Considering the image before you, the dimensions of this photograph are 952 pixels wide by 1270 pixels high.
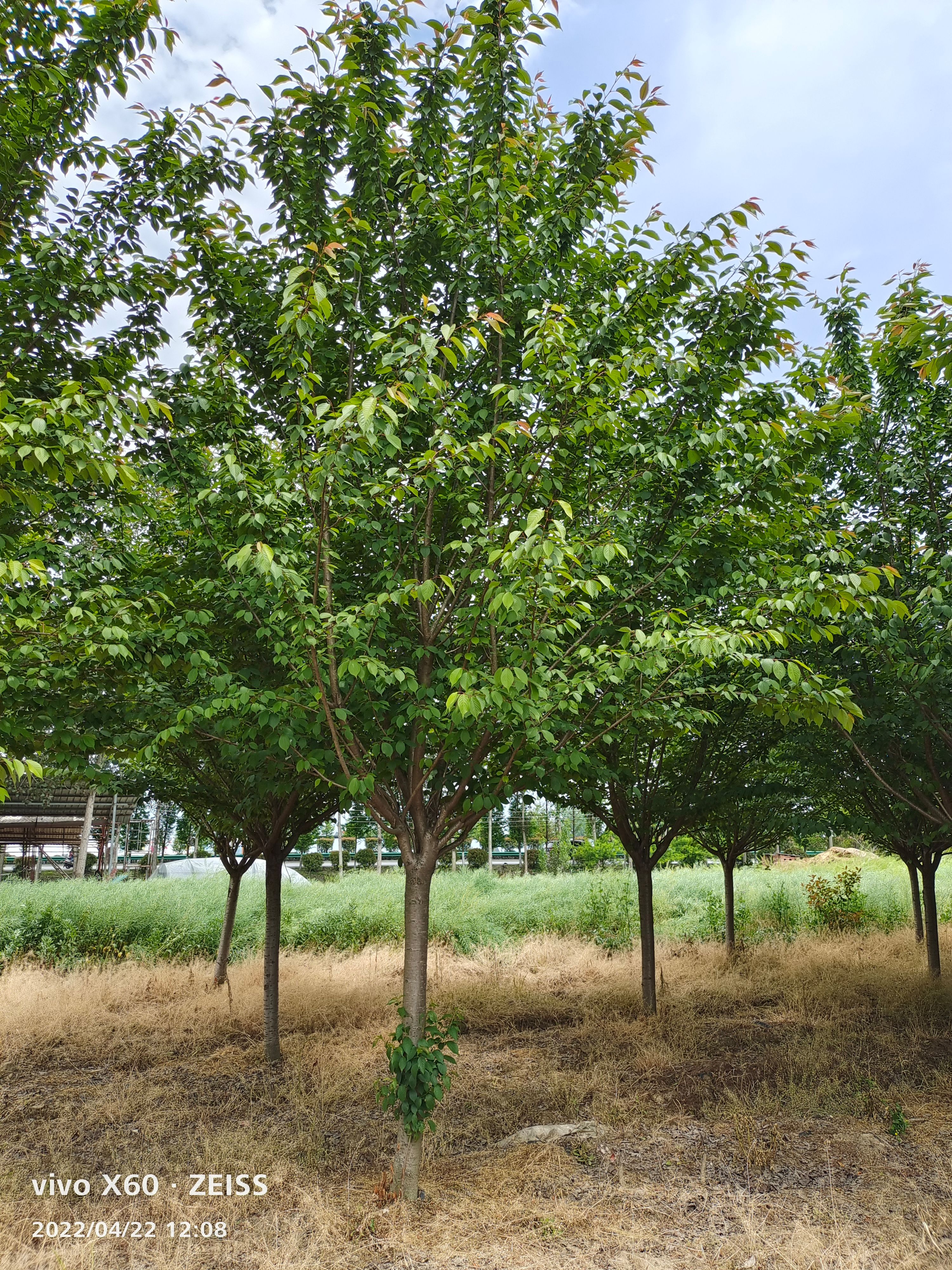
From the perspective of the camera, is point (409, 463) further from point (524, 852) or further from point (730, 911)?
point (524, 852)

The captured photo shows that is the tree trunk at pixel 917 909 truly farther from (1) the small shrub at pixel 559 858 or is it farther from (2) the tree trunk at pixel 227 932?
(1) the small shrub at pixel 559 858

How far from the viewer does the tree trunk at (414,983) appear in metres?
4.28

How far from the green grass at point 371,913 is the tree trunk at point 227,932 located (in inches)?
91.2

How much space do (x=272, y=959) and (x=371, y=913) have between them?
6.92 metres

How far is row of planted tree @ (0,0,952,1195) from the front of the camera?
12.5ft

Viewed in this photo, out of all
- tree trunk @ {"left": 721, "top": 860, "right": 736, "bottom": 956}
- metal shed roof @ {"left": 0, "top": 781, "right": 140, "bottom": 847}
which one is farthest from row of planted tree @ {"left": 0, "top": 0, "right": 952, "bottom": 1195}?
metal shed roof @ {"left": 0, "top": 781, "right": 140, "bottom": 847}

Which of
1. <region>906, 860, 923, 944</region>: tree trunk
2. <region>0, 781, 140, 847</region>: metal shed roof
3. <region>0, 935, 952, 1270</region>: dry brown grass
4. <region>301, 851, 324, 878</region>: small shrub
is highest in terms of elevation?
<region>0, 781, 140, 847</region>: metal shed roof

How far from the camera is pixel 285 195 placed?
4.39 m

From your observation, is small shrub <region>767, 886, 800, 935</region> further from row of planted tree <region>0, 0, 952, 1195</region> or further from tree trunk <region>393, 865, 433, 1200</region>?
tree trunk <region>393, 865, 433, 1200</region>

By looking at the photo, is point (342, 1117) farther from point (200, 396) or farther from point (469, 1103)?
point (200, 396)

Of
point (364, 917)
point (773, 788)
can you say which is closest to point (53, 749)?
point (773, 788)

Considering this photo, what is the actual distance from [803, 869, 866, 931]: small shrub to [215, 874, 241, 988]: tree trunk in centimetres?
1031

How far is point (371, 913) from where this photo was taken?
13.7m

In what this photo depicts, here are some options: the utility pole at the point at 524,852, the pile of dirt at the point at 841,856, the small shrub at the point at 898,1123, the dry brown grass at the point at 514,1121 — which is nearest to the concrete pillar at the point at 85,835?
the dry brown grass at the point at 514,1121
